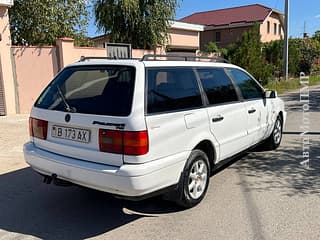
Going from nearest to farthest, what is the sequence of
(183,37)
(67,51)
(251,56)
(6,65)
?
1. (6,65)
2. (67,51)
3. (251,56)
4. (183,37)

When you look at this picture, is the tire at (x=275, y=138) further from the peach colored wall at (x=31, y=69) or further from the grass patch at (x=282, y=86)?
the grass patch at (x=282, y=86)

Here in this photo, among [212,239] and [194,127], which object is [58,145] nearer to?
[194,127]

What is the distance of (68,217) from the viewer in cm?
365

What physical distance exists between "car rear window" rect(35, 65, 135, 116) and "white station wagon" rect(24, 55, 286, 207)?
0.01m

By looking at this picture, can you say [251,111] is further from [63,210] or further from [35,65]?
[35,65]

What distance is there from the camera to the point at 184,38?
2670 cm

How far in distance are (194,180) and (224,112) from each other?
40.3 inches

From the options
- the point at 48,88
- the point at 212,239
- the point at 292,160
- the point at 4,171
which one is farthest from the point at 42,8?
the point at 212,239

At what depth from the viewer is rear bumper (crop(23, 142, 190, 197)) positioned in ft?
9.93

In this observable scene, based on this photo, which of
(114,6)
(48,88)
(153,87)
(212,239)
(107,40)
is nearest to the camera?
(212,239)

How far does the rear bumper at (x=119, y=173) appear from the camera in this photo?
3.03 metres

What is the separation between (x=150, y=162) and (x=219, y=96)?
1.63 meters

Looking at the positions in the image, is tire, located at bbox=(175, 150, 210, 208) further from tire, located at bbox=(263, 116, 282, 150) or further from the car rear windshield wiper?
tire, located at bbox=(263, 116, 282, 150)

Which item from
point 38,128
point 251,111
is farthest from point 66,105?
point 251,111
